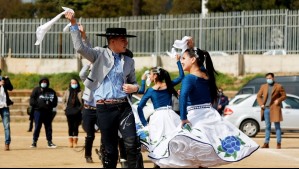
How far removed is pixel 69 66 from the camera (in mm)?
46812

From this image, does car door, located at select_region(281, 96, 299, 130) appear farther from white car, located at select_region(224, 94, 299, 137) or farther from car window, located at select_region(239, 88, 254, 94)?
car window, located at select_region(239, 88, 254, 94)

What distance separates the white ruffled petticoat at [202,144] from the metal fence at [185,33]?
96.7ft

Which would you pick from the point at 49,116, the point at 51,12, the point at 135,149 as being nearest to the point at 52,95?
the point at 49,116

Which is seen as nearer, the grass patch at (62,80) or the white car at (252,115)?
the white car at (252,115)

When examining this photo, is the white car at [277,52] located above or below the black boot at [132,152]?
above

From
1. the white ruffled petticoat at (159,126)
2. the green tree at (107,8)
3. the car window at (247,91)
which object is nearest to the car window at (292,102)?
the car window at (247,91)

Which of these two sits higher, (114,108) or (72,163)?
(114,108)

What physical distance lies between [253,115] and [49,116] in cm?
852

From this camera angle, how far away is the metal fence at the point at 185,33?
44.2 m

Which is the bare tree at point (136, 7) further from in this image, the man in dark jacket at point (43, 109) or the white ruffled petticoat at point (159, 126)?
the white ruffled petticoat at point (159, 126)

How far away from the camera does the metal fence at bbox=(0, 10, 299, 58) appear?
145ft

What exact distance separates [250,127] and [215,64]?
13830mm

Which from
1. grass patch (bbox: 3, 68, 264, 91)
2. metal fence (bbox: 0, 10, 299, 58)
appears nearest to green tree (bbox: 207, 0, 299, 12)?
metal fence (bbox: 0, 10, 299, 58)

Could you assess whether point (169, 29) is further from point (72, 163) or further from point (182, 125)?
point (182, 125)
